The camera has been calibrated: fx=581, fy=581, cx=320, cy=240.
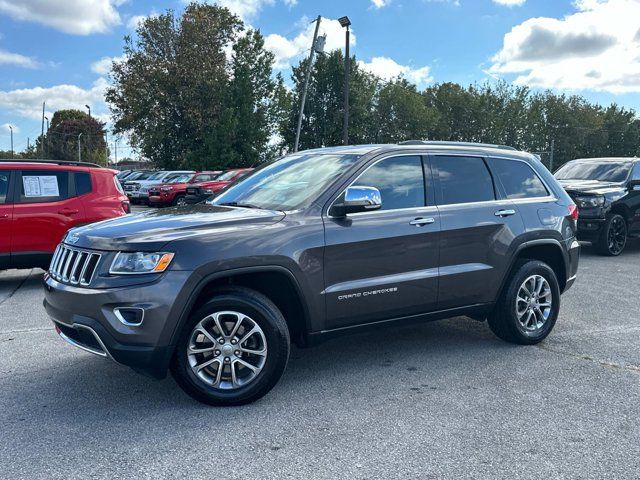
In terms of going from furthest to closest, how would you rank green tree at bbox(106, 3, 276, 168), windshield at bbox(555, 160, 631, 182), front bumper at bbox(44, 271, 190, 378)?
1. green tree at bbox(106, 3, 276, 168)
2. windshield at bbox(555, 160, 631, 182)
3. front bumper at bbox(44, 271, 190, 378)

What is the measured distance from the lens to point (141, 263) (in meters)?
3.54

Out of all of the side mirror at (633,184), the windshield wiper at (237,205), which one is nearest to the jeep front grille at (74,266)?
the windshield wiper at (237,205)

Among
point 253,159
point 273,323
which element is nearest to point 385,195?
point 273,323

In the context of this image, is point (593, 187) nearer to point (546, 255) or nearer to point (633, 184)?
point (633, 184)

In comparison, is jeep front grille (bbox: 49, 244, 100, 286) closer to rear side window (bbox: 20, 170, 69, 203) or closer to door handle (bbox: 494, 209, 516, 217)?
door handle (bbox: 494, 209, 516, 217)

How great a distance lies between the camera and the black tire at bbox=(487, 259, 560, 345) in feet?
16.5

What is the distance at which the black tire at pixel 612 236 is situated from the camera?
34.7 ft

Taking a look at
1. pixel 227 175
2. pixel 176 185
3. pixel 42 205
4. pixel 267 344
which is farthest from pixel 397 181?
pixel 176 185

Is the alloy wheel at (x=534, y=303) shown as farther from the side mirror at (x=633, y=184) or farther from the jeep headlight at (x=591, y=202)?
the side mirror at (x=633, y=184)

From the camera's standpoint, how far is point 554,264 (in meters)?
5.52

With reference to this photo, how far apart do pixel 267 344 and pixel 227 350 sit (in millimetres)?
264

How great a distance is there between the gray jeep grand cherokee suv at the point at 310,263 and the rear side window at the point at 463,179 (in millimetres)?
13

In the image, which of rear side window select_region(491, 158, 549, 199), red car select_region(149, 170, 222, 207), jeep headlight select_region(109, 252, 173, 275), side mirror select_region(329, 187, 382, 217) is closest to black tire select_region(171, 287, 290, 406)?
jeep headlight select_region(109, 252, 173, 275)

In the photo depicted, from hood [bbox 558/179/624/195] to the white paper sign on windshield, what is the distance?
873 centimetres
